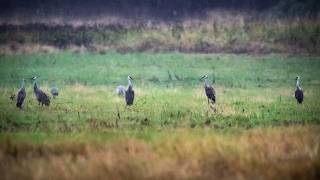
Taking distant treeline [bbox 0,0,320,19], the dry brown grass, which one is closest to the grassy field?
the dry brown grass

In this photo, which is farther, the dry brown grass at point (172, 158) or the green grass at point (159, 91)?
the green grass at point (159, 91)

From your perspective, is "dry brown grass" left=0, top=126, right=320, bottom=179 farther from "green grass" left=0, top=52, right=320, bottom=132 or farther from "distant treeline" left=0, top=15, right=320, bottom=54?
"distant treeline" left=0, top=15, right=320, bottom=54

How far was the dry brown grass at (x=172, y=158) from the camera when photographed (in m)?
9.83

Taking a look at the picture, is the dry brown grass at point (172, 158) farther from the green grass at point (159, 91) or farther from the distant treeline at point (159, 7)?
the distant treeline at point (159, 7)

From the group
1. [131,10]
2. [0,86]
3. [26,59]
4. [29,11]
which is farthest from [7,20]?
[0,86]

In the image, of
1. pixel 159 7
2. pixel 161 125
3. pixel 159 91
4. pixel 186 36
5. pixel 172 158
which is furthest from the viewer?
pixel 159 7

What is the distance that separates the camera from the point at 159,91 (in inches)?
778

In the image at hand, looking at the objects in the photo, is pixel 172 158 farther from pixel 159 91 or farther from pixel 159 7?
pixel 159 7

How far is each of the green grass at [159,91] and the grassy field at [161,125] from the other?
39 mm

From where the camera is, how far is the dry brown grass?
9.83 metres

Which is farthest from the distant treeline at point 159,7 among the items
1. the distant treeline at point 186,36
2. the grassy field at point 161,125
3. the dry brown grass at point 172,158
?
the dry brown grass at point 172,158

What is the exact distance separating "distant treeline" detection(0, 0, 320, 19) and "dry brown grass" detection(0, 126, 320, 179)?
1817 centimetres

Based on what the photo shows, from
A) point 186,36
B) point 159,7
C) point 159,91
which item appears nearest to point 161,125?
point 159,91

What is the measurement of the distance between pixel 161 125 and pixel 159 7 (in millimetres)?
18329
